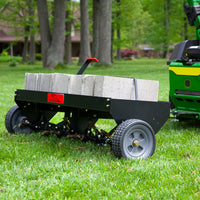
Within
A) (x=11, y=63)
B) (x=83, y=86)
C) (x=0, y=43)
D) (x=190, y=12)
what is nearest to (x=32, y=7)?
(x=11, y=63)

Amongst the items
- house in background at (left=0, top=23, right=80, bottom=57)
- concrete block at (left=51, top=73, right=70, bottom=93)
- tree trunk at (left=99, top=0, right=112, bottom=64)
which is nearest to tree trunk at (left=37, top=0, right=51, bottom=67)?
tree trunk at (left=99, top=0, right=112, bottom=64)

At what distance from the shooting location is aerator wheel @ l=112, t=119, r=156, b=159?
12.9 feet

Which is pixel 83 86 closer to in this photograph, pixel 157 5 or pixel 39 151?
pixel 39 151

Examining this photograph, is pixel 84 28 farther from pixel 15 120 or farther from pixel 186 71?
pixel 15 120

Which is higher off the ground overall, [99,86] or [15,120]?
[99,86]

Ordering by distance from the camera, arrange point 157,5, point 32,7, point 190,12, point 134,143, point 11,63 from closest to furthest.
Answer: point 134,143 → point 190,12 → point 11,63 → point 32,7 → point 157,5

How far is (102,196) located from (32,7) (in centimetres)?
3183

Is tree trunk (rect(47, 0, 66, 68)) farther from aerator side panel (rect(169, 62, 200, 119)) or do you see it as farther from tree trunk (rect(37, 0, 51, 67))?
aerator side panel (rect(169, 62, 200, 119))

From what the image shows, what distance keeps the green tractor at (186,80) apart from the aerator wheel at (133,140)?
1.62 m

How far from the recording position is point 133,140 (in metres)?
4.14

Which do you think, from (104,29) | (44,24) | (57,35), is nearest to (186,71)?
(57,35)

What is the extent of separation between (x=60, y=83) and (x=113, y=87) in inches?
28.6

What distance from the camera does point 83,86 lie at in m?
4.29

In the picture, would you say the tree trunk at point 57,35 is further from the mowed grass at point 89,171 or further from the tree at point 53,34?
the mowed grass at point 89,171
